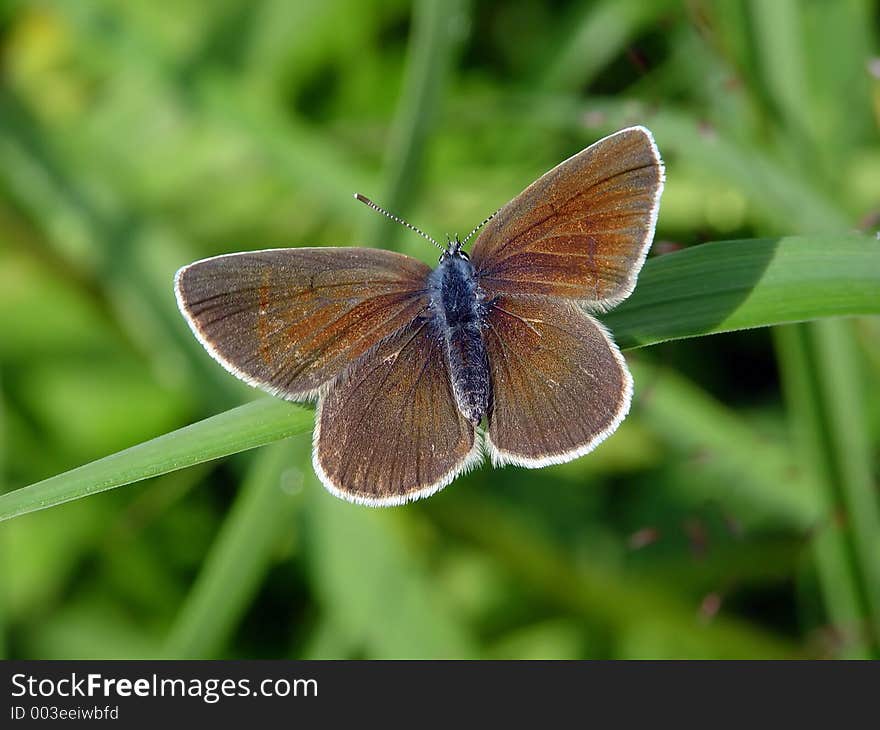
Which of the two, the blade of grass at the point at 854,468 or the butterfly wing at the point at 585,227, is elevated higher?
the butterfly wing at the point at 585,227

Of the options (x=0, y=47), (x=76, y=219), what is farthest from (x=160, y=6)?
(x=76, y=219)

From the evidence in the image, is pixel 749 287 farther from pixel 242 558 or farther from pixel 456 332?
pixel 242 558

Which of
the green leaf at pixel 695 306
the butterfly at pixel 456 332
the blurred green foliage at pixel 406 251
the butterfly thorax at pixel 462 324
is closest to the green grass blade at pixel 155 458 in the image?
the green leaf at pixel 695 306

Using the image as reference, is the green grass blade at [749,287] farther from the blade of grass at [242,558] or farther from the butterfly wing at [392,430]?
the blade of grass at [242,558]

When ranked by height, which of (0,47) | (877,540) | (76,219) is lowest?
(877,540)

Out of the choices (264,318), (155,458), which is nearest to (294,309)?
(264,318)
